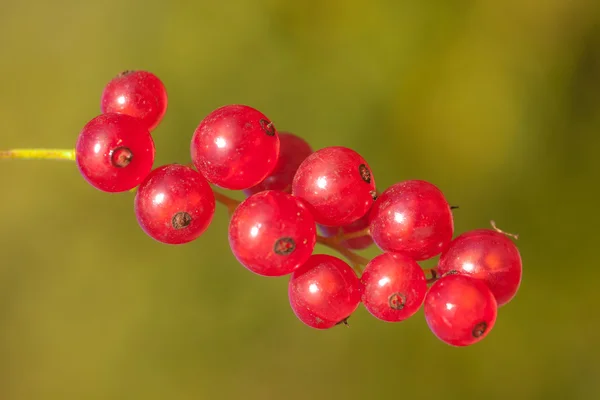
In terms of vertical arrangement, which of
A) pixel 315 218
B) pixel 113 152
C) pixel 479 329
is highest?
pixel 113 152

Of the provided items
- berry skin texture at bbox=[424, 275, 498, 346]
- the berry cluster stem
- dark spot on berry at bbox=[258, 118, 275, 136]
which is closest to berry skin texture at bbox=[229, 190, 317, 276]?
dark spot on berry at bbox=[258, 118, 275, 136]

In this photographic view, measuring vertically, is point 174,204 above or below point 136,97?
below

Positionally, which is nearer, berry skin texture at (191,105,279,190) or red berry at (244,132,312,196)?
berry skin texture at (191,105,279,190)

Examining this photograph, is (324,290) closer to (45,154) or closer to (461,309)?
(461,309)

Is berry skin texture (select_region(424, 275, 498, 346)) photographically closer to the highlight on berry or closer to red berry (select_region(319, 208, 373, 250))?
the highlight on berry

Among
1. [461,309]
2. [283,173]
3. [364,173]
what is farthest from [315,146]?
[461,309]

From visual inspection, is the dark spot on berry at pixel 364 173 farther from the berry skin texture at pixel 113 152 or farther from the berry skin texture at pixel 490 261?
the berry skin texture at pixel 113 152

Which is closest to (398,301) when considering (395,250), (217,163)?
(395,250)
